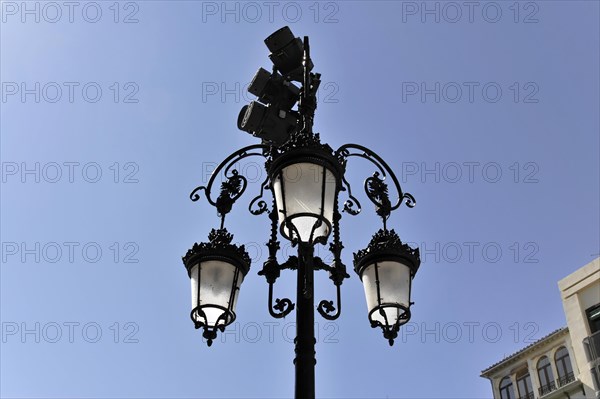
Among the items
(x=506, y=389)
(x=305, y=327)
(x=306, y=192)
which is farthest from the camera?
(x=506, y=389)

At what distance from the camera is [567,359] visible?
26.5 metres

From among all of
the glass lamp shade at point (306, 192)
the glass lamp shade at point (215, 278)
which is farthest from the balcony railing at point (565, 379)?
the glass lamp shade at point (306, 192)

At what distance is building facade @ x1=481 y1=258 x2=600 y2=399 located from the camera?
2341 cm

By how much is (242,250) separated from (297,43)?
8.23ft

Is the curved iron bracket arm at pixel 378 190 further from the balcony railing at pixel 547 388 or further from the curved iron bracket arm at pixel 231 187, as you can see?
the balcony railing at pixel 547 388

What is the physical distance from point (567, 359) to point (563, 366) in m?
0.33

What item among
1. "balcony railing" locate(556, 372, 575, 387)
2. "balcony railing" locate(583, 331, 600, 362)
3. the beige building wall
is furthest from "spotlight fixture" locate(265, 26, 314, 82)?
"balcony railing" locate(556, 372, 575, 387)

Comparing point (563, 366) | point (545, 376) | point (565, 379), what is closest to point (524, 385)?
point (545, 376)

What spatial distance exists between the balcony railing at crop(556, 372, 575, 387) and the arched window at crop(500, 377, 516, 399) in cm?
271

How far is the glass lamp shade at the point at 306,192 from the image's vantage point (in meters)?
4.93

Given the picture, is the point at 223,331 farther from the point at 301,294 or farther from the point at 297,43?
the point at 297,43

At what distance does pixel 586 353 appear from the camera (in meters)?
23.5

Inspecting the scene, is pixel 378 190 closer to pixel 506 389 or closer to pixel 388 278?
pixel 388 278

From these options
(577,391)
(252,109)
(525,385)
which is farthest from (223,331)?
(525,385)
